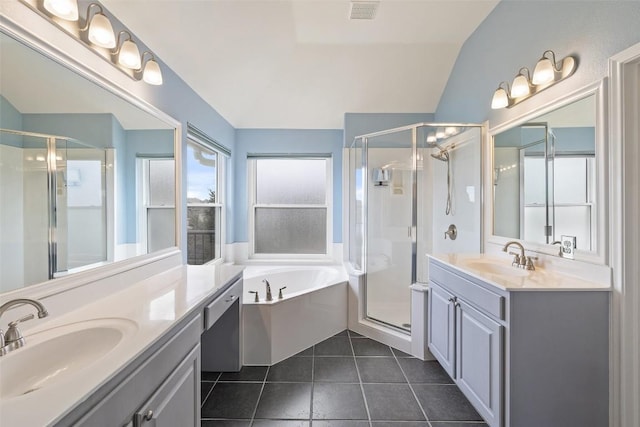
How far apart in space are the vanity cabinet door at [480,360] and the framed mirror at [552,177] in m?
0.62

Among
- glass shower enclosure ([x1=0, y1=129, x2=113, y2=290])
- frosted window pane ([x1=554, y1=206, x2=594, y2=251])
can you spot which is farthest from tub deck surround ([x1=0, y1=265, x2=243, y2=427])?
frosted window pane ([x1=554, y1=206, x2=594, y2=251])

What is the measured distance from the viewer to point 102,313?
45.9 inches

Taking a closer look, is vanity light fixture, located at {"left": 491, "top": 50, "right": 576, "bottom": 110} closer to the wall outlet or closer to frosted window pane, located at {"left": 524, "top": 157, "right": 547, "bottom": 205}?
frosted window pane, located at {"left": 524, "top": 157, "right": 547, "bottom": 205}

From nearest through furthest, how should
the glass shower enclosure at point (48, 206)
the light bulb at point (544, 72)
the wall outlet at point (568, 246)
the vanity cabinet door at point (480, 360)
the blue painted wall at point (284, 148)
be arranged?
the glass shower enclosure at point (48, 206), the vanity cabinet door at point (480, 360), the wall outlet at point (568, 246), the light bulb at point (544, 72), the blue painted wall at point (284, 148)

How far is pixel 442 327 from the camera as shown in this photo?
6.70 ft

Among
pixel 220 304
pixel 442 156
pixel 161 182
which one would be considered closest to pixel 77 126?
pixel 161 182

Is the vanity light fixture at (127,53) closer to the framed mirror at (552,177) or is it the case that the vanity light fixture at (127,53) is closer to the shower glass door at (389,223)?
the shower glass door at (389,223)

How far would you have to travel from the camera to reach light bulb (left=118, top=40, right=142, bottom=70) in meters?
1.45

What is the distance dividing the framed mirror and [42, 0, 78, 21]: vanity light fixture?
2.40 meters

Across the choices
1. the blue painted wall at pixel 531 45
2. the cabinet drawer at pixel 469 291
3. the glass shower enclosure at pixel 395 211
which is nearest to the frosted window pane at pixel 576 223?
the cabinet drawer at pixel 469 291

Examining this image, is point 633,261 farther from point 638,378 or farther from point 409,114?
point 409,114

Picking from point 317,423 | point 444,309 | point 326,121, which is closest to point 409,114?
point 326,121

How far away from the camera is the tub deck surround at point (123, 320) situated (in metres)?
0.60

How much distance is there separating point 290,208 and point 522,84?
2745mm
